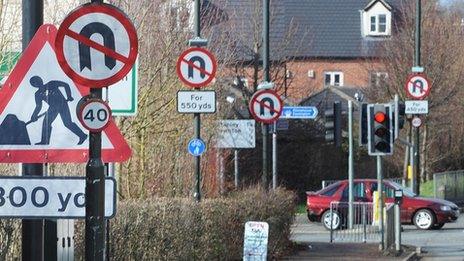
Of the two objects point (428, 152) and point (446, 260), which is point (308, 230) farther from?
point (428, 152)

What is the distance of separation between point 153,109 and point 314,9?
38.7 meters

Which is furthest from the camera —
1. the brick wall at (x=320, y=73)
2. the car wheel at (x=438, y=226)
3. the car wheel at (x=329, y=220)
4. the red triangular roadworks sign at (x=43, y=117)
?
the brick wall at (x=320, y=73)

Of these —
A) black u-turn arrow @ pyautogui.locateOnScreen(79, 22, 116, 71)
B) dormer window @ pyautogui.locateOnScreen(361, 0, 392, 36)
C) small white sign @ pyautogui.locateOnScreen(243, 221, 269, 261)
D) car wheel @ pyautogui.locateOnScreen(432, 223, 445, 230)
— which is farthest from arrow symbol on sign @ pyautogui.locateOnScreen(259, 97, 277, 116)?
dormer window @ pyautogui.locateOnScreen(361, 0, 392, 36)

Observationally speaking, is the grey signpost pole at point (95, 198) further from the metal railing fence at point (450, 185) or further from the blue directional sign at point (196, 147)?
the metal railing fence at point (450, 185)

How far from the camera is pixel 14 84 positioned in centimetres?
586

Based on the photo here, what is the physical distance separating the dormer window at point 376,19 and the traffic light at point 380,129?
36.9 metres

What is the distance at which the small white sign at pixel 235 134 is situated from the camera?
20250 mm

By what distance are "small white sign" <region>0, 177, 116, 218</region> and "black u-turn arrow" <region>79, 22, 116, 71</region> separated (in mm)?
716

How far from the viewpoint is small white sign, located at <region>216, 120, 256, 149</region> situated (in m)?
20.2

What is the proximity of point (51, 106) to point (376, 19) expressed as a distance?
51.9 meters

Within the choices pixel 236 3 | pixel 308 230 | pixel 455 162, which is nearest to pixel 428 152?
pixel 455 162

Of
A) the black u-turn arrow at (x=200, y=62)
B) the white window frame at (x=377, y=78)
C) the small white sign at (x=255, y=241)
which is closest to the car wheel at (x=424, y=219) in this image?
the black u-turn arrow at (x=200, y=62)

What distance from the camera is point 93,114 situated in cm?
563

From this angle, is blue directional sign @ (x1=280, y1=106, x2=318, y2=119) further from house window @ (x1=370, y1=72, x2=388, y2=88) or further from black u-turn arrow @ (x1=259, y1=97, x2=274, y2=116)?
house window @ (x1=370, y1=72, x2=388, y2=88)
